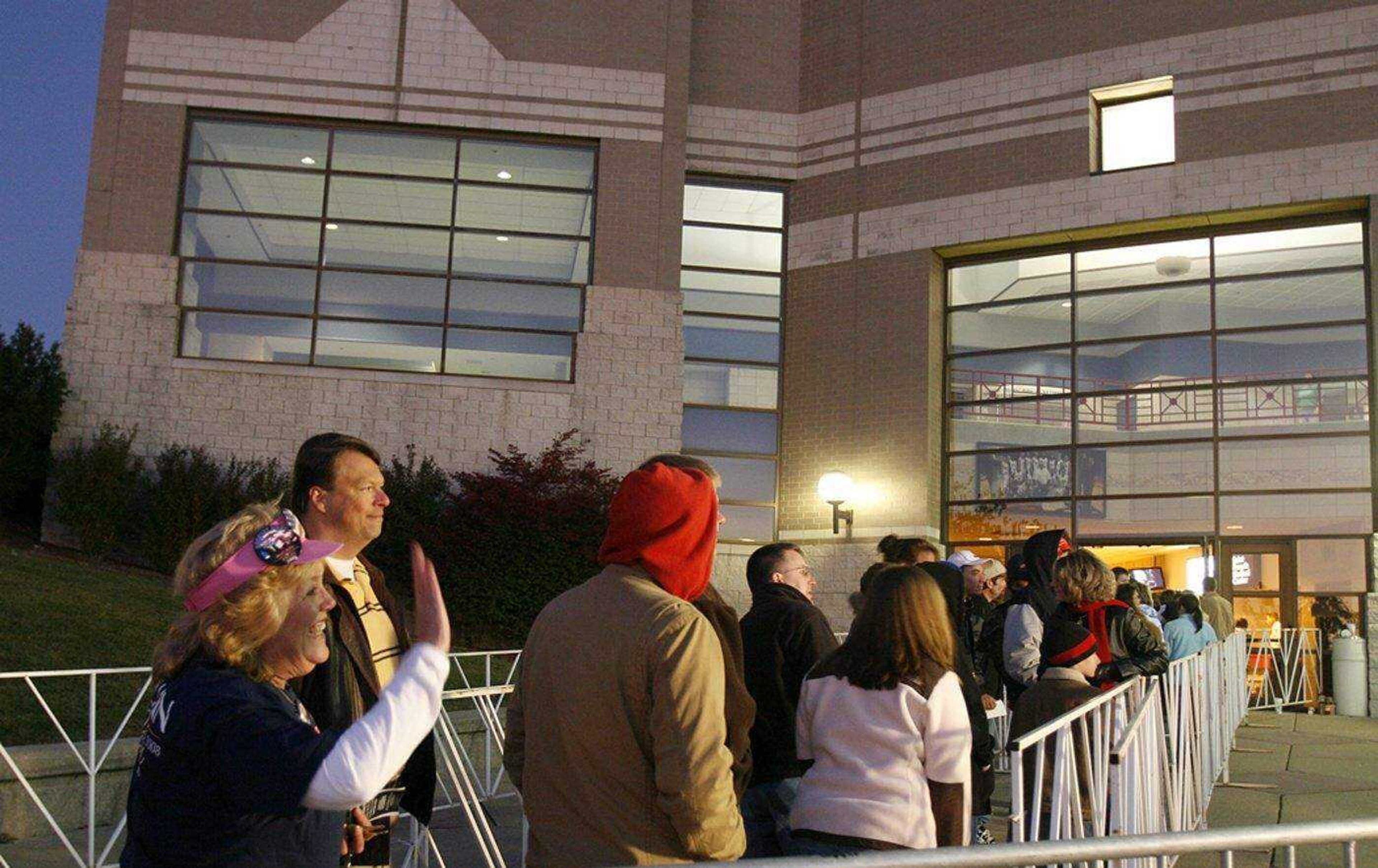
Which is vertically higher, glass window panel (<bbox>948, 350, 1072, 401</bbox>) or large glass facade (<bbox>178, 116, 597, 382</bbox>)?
large glass facade (<bbox>178, 116, 597, 382</bbox>)

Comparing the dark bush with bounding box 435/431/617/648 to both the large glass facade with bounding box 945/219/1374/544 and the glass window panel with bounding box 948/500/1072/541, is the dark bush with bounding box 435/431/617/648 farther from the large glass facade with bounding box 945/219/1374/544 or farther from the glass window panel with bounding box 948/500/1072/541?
the large glass facade with bounding box 945/219/1374/544

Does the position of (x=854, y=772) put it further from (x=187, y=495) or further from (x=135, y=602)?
(x=187, y=495)

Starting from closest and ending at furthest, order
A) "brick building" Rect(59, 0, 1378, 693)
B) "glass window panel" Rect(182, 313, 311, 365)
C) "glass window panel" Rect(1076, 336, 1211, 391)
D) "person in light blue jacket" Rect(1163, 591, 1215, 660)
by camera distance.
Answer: "person in light blue jacket" Rect(1163, 591, 1215, 660)
"brick building" Rect(59, 0, 1378, 693)
"glass window panel" Rect(1076, 336, 1211, 391)
"glass window panel" Rect(182, 313, 311, 365)

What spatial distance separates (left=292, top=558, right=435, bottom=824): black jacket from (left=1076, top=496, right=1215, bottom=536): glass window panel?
16603 mm

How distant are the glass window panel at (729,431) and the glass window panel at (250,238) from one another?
20.9ft

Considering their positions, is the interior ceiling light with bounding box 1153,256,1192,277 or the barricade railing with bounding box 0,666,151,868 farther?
the interior ceiling light with bounding box 1153,256,1192,277

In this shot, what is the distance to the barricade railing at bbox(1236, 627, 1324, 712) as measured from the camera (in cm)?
1675

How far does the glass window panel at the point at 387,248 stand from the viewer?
1945 cm

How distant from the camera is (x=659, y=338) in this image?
19422mm

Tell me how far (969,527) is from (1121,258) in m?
4.67

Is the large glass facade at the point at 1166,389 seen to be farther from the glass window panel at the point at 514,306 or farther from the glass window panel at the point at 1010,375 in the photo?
the glass window panel at the point at 514,306

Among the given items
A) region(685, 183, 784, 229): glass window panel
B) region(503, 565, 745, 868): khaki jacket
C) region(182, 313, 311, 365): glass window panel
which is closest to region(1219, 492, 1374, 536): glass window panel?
region(685, 183, 784, 229): glass window panel

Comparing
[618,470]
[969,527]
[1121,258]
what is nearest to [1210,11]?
[1121,258]

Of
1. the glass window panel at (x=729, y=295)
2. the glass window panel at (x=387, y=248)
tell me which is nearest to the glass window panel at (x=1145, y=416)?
the glass window panel at (x=729, y=295)
